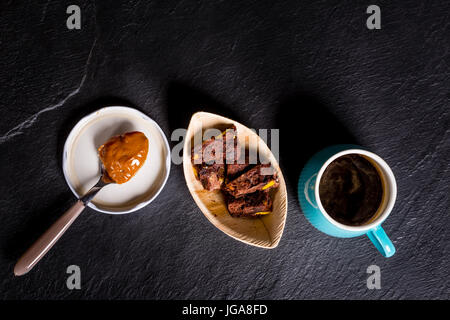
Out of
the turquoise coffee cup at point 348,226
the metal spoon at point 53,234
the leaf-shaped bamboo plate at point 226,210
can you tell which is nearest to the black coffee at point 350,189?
the turquoise coffee cup at point 348,226

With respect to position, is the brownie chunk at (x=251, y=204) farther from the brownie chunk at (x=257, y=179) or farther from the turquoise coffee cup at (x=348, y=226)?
the turquoise coffee cup at (x=348, y=226)

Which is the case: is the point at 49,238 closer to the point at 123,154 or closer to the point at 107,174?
the point at 107,174

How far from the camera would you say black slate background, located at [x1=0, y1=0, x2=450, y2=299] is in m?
1.39

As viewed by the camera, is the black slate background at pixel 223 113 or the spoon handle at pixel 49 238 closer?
the spoon handle at pixel 49 238

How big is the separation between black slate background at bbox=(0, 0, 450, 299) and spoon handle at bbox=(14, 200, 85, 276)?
0.36ft

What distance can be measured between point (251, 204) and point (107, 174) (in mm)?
529

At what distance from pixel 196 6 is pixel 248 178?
2.37 feet

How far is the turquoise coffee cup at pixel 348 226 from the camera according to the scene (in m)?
1.16

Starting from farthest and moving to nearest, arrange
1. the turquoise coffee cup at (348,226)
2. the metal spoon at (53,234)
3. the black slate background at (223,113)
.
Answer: the black slate background at (223,113)
the metal spoon at (53,234)
the turquoise coffee cup at (348,226)

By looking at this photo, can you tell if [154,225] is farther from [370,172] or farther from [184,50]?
[370,172]

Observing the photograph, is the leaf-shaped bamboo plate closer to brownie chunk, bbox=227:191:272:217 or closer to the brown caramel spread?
brownie chunk, bbox=227:191:272:217

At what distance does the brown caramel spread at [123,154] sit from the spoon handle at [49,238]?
173 millimetres

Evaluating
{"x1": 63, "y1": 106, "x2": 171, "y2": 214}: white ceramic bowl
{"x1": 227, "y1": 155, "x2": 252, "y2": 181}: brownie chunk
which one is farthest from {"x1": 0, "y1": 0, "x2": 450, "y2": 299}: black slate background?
{"x1": 227, "y1": 155, "x2": 252, "y2": 181}: brownie chunk
